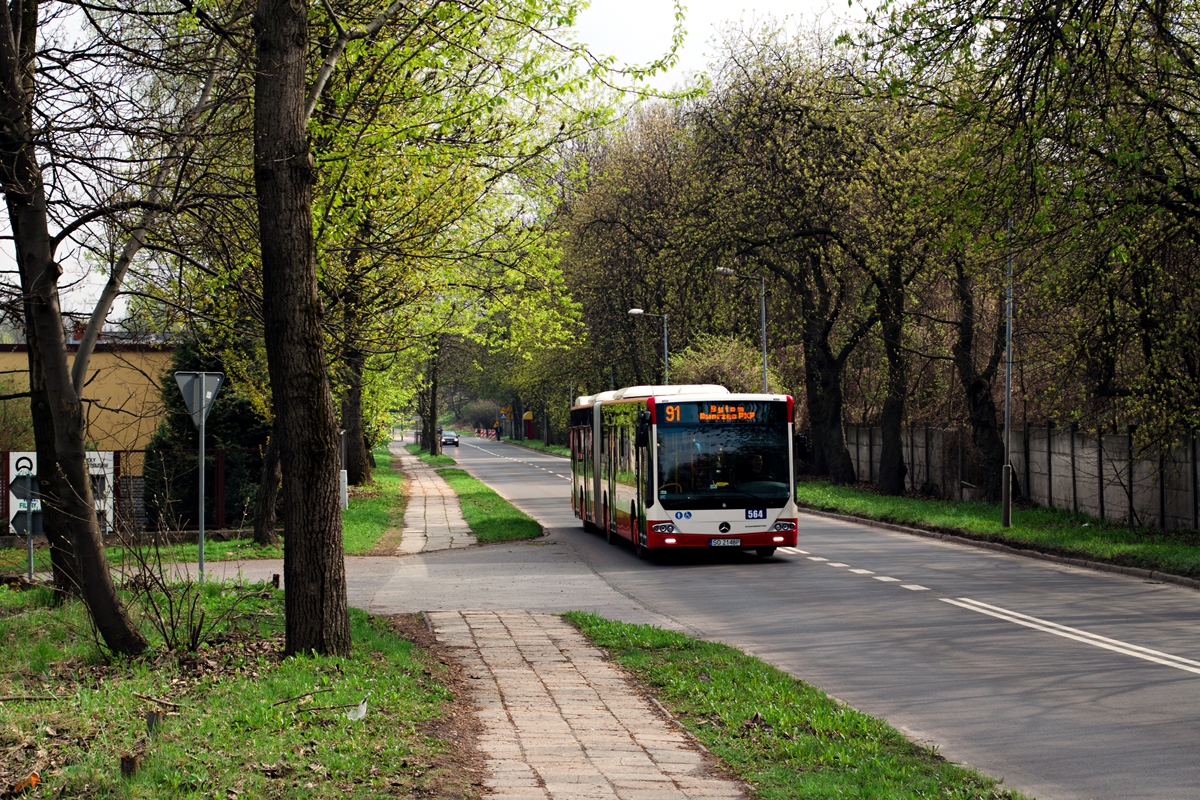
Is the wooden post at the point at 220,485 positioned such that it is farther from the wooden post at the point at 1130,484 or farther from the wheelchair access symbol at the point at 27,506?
the wooden post at the point at 1130,484

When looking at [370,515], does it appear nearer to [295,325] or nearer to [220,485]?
[220,485]

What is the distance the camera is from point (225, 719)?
7203mm

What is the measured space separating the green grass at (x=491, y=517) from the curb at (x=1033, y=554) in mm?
7898

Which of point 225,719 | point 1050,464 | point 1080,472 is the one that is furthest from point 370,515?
point 225,719

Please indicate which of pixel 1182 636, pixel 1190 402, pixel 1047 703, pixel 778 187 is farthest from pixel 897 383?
pixel 1047 703

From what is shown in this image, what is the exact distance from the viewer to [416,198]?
18.2 metres

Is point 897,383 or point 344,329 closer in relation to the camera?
point 344,329

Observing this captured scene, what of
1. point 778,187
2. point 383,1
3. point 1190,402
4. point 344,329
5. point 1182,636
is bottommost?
point 1182,636

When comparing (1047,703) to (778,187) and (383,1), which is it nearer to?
(383,1)

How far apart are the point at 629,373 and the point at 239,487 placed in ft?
119

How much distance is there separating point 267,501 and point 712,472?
8744mm

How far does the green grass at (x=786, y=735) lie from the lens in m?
6.55

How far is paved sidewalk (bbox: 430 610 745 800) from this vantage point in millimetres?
6438

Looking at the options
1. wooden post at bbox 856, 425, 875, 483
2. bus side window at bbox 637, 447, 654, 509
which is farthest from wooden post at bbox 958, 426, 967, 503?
bus side window at bbox 637, 447, 654, 509
